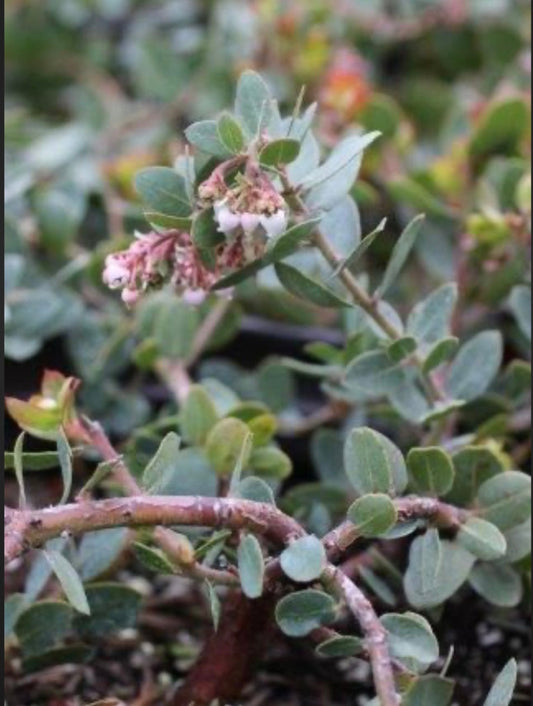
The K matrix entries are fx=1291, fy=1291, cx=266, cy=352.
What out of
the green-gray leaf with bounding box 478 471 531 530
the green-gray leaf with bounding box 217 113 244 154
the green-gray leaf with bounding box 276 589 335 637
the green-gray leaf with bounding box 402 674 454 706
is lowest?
the green-gray leaf with bounding box 478 471 531 530

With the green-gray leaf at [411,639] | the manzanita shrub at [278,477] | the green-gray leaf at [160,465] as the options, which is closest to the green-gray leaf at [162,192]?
the manzanita shrub at [278,477]

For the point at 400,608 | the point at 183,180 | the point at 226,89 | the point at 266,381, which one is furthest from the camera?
the point at 226,89

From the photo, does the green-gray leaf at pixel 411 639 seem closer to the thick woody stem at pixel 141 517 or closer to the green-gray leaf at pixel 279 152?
the thick woody stem at pixel 141 517

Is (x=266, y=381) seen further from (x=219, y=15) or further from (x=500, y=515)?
(x=219, y=15)

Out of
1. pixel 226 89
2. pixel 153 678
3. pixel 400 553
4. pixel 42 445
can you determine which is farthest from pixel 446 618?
pixel 226 89

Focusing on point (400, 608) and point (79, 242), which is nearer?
Answer: point (400, 608)

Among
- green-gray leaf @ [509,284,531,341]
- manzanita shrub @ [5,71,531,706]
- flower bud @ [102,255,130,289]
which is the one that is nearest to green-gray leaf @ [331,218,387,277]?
manzanita shrub @ [5,71,531,706]

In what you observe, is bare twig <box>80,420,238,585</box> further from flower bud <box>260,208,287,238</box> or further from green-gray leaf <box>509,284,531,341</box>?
green-gray leaf <box>509,284,531,341</box>

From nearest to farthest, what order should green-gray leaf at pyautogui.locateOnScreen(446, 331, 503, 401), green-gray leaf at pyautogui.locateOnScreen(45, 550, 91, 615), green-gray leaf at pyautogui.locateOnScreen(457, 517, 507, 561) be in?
green-gray leaf at pyautogui.locateOnScreen(45, 550, 91, 615), green-gray leaf at pyautogui.locateOnScreen(457, 517, 507, 561), green-gray leaf at pyautogui.locateOnScreen(446, 331, 503, 401)
